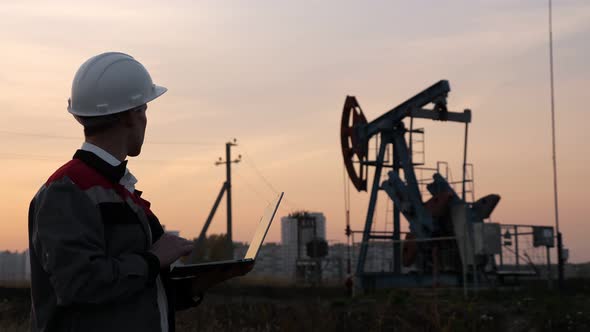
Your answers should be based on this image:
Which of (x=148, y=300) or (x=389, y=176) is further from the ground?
(x=389, y=176)

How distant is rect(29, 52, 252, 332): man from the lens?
2225mm

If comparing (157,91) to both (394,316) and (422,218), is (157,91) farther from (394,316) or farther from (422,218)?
(422,218)

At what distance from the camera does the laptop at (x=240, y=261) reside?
260 centimetres

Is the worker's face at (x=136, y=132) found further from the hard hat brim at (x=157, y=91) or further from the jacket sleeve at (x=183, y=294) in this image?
the jacket sleeve at (x=183, y=294)

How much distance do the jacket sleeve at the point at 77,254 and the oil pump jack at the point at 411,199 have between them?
17005 mm

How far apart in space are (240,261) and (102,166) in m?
0.50

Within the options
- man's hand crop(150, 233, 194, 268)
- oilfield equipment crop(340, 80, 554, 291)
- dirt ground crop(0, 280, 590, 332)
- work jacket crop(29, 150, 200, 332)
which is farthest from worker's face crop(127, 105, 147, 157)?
oilfield equipment crop(340, 80, 554, 291)

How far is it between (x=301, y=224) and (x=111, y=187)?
35789 mm

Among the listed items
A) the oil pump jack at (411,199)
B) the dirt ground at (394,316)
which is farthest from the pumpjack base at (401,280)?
the dirt ground at (394,316)

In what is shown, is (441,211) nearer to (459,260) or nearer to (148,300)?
(459,260)

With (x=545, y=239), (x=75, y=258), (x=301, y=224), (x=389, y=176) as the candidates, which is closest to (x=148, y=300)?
(x=75, y=258)

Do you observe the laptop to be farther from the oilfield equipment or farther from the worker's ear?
the oilfield equipment

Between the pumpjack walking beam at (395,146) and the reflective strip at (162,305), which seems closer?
the reflective strip at (162,305)

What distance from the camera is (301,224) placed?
38094mm
